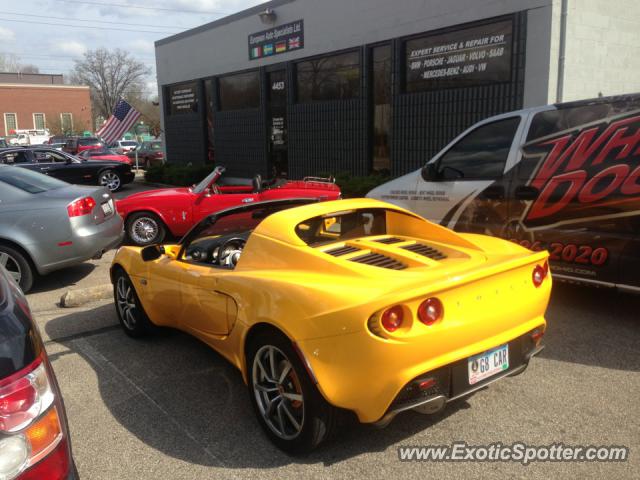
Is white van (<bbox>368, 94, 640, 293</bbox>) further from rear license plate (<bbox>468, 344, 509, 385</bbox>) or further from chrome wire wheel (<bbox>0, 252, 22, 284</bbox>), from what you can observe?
chrome wire wheel (<bbox>0, 252, 22, 284</bbox>)

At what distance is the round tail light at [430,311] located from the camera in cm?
280

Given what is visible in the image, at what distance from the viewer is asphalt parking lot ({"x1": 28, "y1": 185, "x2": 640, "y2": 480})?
300cm

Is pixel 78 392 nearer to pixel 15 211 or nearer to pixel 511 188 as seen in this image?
pixel 15 211

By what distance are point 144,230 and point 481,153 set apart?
5.85 metres

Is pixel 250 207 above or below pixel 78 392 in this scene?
above

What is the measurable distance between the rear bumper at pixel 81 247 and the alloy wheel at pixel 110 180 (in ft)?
35.8

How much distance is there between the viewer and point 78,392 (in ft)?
13.1

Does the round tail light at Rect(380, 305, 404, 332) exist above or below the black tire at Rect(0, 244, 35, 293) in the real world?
above

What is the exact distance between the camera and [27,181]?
23.5 feet

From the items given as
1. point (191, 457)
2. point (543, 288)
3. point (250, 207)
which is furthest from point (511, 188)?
point (191, 457)

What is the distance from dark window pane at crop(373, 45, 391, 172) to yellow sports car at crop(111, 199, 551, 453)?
31.2 ft

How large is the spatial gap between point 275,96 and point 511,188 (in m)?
12.2

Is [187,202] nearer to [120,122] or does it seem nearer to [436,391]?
[436,391]

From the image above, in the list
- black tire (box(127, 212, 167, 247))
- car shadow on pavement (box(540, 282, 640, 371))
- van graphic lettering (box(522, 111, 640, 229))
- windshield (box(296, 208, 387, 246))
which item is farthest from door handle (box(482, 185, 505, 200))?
black tire (box(127, 212, 167, 247))
